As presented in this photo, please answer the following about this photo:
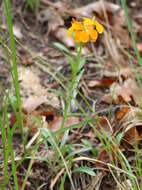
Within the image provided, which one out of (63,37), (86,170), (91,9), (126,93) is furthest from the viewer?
(91,9)

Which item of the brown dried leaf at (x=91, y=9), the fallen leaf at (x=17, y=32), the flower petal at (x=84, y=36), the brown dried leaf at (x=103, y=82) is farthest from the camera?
the brown dried leaf at (x=91, y=9)

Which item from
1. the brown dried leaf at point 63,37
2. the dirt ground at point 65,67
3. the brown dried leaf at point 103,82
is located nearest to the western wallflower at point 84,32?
the dirt ground at point 65,67

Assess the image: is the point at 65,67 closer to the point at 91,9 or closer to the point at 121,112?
the point at 121,112

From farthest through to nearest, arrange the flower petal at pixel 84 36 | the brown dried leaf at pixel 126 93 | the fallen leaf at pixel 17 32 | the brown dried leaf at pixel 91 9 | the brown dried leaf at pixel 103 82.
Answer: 1. the brown dried leaf at pixel 91 9
2. the fallen leaf at pixel 17 32
3. the brown dried leaf at pixel 103 82
4. the brown dried leaf at pixel 126 93
5. the flower petal at pixel 84 36

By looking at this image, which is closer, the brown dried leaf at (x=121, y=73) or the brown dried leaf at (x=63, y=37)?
the brown dried leaf at (x=121, y=73)

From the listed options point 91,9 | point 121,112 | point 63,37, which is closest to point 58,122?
point 121,112

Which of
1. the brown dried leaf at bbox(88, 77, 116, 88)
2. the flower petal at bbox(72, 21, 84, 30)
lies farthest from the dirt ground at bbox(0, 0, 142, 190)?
the flower petal at bbox(72, 21, 84, 30)

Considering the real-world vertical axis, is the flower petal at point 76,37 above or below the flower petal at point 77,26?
below

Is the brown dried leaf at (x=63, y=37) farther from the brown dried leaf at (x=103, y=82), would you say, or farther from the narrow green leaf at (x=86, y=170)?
the narrow green leaf at (x=86, y=170)

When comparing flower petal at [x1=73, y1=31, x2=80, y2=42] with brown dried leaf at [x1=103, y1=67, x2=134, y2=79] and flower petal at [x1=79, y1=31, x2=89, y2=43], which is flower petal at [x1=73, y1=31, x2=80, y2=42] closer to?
flower petal at [x1=79, y1=31, x2=89, y2=43]

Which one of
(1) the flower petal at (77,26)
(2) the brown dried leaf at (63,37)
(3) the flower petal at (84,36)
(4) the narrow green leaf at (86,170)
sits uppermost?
(2) the brown dried leaf at (63,37)

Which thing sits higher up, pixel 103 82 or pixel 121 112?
pixel 103 82
